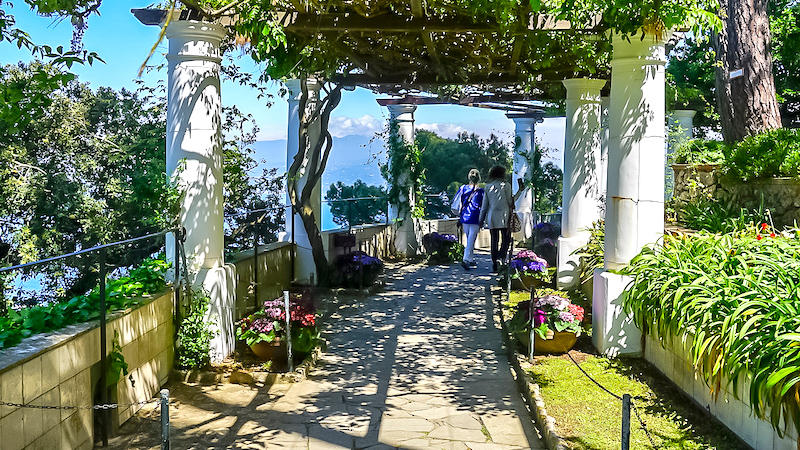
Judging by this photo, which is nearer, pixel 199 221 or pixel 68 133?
pixel 199 221

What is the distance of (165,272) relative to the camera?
5.66 metres

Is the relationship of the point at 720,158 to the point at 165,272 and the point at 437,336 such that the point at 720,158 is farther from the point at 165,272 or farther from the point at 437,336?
the point at 165,272

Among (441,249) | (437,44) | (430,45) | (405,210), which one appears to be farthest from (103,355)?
(405,210)

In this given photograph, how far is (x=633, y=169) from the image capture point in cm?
609

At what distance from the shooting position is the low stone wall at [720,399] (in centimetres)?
348

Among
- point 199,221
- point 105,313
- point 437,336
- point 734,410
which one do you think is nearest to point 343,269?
point 437,336

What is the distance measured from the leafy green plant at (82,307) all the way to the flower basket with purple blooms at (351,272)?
14.1 feet

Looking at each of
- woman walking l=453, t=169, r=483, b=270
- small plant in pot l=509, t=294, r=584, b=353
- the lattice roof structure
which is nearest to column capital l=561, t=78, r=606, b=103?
the lattice roof structure

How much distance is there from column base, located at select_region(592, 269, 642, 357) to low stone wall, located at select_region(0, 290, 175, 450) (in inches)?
144

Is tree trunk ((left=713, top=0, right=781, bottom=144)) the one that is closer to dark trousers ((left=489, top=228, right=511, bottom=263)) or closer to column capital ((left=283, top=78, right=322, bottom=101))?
dark trousers ((left=489, top=228, right=511, bottom=263))

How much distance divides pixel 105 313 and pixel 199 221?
1.66 meters

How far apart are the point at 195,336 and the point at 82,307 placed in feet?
4.64

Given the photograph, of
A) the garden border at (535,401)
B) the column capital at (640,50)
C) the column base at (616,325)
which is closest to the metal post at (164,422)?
the garden border at (535,401)

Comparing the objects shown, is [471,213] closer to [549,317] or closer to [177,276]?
[549,317]
